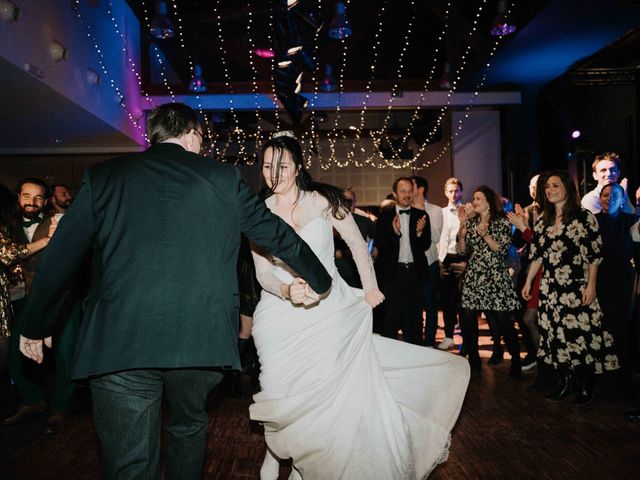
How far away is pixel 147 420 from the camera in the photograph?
5.52ft

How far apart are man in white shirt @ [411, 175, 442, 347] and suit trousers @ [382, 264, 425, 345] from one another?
14.5 inches

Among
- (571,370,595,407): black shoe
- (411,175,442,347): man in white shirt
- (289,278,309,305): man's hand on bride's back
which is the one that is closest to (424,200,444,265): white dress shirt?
(411,175,442,347): man in white shirt

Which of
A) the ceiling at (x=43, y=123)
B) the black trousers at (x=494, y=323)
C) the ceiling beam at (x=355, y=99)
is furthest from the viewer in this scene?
the ceiling beam at (x=355, y=99)

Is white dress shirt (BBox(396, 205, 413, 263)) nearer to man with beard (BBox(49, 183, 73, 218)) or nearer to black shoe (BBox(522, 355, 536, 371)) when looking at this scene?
black shoe (BBox(522, 355, 536, 371))

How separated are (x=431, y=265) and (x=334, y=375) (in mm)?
3223

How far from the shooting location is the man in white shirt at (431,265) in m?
5.39

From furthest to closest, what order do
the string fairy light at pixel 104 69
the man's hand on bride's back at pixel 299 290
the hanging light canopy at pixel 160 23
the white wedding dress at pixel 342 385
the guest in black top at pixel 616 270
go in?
the string fairy light at pixel 104 69, the hanging light canopy at pixel 160 23, the guest in black top at pixel 616 270, the white wedding dress at pixel 342 385, the man's hand on bride's back at pixel 299 290

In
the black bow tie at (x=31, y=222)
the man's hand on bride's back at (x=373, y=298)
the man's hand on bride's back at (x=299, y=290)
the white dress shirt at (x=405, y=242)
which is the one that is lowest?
the man's hand on bride's back at (x=373, y=298)

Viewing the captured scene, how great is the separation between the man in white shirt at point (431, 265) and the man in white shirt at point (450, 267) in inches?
9.1

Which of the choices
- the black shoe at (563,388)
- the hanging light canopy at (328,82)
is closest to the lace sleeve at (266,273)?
the black shoe at (563,388)

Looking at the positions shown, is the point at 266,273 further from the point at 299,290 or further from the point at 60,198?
the point at 60,198

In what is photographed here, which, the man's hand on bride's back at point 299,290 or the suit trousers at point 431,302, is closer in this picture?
the man's hand on bride's back at point 299,290

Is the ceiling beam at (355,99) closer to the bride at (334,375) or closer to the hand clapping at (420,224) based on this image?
the hand clapping at (420,224)

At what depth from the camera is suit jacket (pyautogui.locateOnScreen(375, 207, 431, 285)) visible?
5027mm
